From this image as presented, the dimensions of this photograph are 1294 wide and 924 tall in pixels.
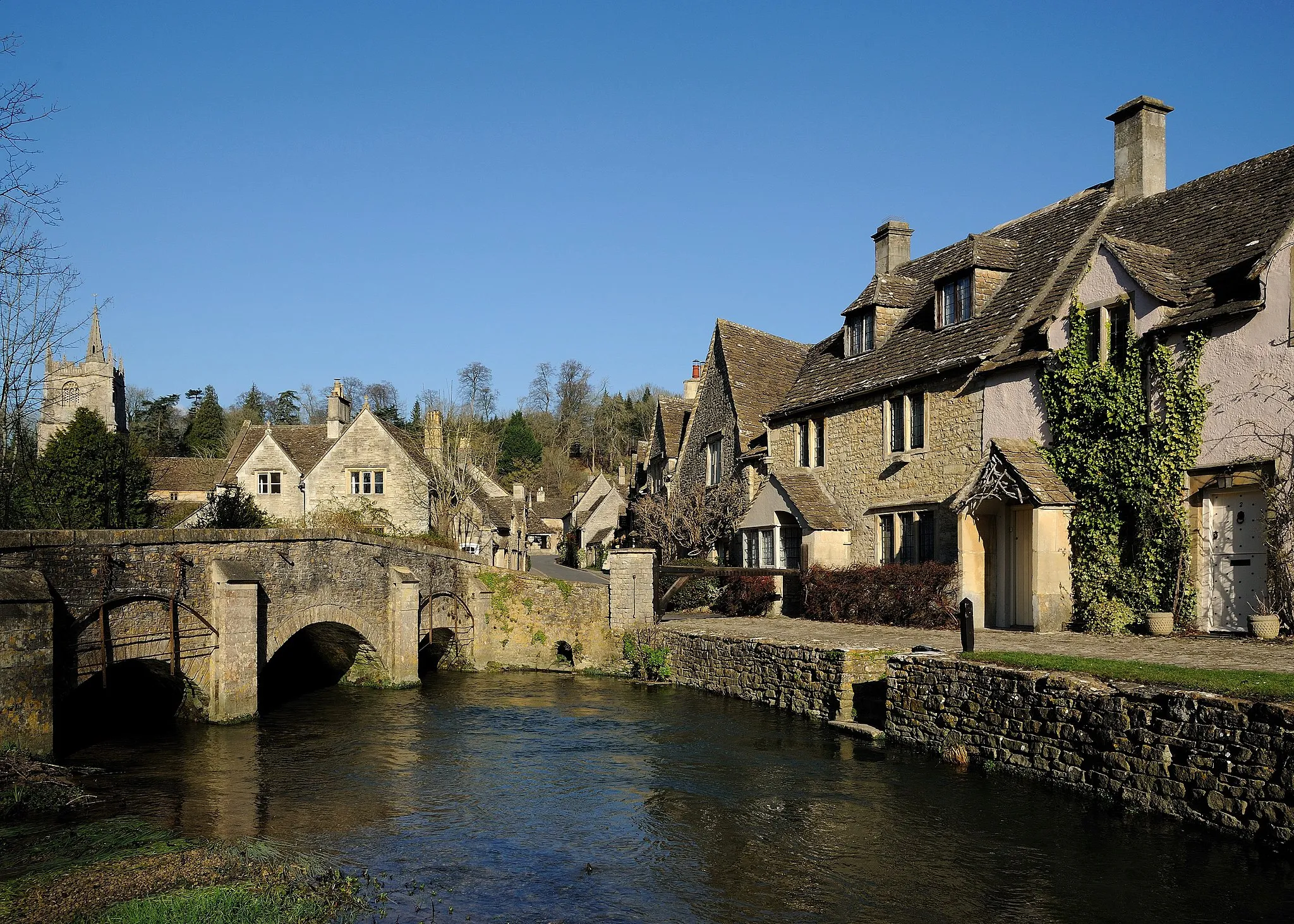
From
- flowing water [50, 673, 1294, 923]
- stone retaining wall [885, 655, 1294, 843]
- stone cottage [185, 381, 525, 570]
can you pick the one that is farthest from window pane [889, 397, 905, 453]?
stone cottage [185, 381, 525, 570]

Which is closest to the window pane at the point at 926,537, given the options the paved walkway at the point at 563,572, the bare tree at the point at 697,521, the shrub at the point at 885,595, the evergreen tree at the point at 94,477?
the shrub at the point at 885,595

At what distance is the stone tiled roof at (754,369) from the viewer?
110ft

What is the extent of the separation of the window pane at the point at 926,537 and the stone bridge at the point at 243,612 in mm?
7094

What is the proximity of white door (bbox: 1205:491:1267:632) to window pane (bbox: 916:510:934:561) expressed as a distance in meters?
6.97

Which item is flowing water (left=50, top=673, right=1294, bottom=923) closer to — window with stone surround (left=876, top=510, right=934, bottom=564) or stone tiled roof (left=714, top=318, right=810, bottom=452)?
window with stone surround (left=876, top=510, right=934, bottom=564)

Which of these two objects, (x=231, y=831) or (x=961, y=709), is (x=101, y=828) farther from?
(x=961, y=709)

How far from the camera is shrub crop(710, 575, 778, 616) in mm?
29078

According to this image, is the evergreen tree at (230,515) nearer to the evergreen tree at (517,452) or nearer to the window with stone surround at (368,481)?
the window with stone surround at (368,481)

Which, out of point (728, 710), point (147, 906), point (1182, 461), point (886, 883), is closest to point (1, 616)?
point (147, 906)

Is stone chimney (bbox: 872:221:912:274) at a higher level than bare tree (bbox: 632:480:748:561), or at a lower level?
higher

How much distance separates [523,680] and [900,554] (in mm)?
10190

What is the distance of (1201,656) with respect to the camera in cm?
1498

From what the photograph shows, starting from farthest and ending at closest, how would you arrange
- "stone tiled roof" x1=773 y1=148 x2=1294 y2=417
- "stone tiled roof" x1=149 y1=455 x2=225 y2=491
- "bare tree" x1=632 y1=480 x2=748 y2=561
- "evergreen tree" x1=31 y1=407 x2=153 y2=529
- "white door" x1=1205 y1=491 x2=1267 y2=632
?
"stone tiled roof" x1=149 y1=455 x2=225 y2=491
"evergreen tree" x1=31 y1=407 x2=153 y2=529
"bare tree" x1=632 y1=480 x2=748 y2=561
"stone tiled roof" x1=773 y1=148 x2=1294 y2=417
"white door" x1=1205 y1=491 x2=1267 y2=632

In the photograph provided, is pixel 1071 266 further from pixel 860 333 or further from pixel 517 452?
pixel 517 452
